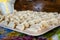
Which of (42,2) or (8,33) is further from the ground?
(8,33)

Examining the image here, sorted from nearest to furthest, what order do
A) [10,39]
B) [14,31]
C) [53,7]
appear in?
[10,39]
[14,31]
[53,7]

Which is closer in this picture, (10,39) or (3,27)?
(10,39)

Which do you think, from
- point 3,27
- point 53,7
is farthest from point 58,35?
point 53,7

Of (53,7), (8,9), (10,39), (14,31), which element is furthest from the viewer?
(53,7)

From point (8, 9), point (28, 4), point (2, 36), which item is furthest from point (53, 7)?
point (2, 36)

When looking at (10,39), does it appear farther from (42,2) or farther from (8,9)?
(42,2)

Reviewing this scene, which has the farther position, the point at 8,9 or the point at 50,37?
the point at 8,9

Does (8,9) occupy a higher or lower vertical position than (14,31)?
lower

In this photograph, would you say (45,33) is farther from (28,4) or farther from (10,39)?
(28,4)

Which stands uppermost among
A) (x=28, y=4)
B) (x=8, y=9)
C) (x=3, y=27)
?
(x=3, y=27)
